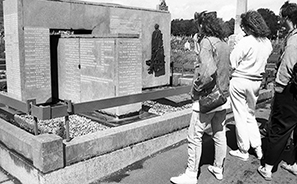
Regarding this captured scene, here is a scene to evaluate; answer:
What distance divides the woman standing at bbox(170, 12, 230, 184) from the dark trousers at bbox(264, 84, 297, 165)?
2.22 feet

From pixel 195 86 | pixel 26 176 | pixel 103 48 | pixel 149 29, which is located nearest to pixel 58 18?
pixel 103 48

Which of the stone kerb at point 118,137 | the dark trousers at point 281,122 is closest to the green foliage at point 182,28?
the stone kerb at point 118,137

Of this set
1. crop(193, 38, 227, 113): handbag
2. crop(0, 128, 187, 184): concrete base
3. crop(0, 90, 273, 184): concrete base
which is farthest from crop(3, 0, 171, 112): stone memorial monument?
crop(193, 38, 227, 113): handbag

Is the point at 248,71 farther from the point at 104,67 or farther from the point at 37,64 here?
the point at 37,64

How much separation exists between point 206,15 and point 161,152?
2.35 meters

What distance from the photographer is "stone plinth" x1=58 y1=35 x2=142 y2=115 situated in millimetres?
6559

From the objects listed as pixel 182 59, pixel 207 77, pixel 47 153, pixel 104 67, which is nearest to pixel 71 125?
pixel 104 67

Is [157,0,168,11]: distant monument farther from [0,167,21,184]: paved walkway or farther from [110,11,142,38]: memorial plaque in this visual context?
[0,167,21,184]: paved walkway

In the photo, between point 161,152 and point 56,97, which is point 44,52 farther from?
point 161,152

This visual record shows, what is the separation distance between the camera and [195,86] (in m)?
3.27

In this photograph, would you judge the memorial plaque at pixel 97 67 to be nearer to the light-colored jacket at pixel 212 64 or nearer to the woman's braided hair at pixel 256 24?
the woman's braided hair at pixel 256 24

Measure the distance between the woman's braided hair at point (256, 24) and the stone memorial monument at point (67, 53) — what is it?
314 centimetres

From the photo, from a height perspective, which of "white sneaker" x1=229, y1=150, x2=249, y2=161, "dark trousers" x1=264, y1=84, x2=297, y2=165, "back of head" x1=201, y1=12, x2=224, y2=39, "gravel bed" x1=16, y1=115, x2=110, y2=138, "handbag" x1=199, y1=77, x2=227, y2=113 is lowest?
"gravel bed" x1=16, y1=115, x2=110, y2=138

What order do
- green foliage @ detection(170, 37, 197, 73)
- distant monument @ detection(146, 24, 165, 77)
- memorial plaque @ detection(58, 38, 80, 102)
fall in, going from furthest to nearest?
green foliage @ detection(170, 37, 197, 73) < distant monument @ detection(146, 24, 165, 77) < memorial plaque @ detection(58, 38, 80, 102)
